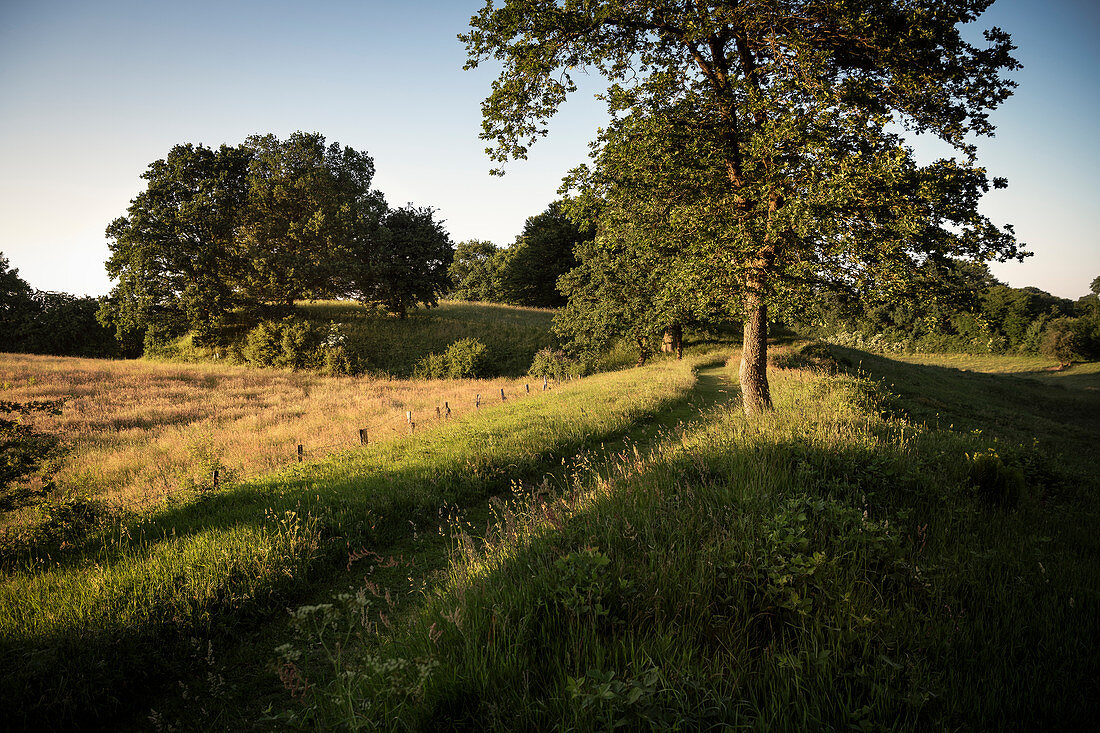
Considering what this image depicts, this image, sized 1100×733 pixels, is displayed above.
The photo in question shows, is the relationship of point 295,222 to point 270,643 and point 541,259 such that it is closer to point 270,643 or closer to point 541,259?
point 541,259

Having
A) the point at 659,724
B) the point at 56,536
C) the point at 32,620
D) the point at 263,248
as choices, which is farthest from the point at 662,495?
the point at 263,248

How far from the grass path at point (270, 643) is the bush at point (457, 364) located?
22.4 m

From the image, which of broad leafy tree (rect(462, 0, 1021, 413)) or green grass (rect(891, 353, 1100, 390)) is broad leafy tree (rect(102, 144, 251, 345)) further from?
green grass (rect(891, 353, 1100, 390))

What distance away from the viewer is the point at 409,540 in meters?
6.70

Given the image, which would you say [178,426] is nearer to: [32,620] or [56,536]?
[56,536]

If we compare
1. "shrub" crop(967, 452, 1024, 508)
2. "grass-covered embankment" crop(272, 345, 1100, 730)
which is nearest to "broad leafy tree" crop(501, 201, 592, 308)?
"shrub" crop(967, 452, 1024, 508)

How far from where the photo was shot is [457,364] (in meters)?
30.6

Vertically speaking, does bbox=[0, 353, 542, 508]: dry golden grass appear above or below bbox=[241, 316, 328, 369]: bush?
below

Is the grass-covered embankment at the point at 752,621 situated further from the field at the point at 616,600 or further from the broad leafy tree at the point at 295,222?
the broad leafy tree at the point at 295,222

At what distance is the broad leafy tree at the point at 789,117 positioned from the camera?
7.56 meters

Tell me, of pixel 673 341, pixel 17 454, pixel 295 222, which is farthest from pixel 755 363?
pixel 295 222

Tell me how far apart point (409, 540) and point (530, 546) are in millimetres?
3277

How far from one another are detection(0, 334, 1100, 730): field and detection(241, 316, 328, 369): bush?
27445 millimetres

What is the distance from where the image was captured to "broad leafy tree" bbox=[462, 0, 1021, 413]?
756cm
